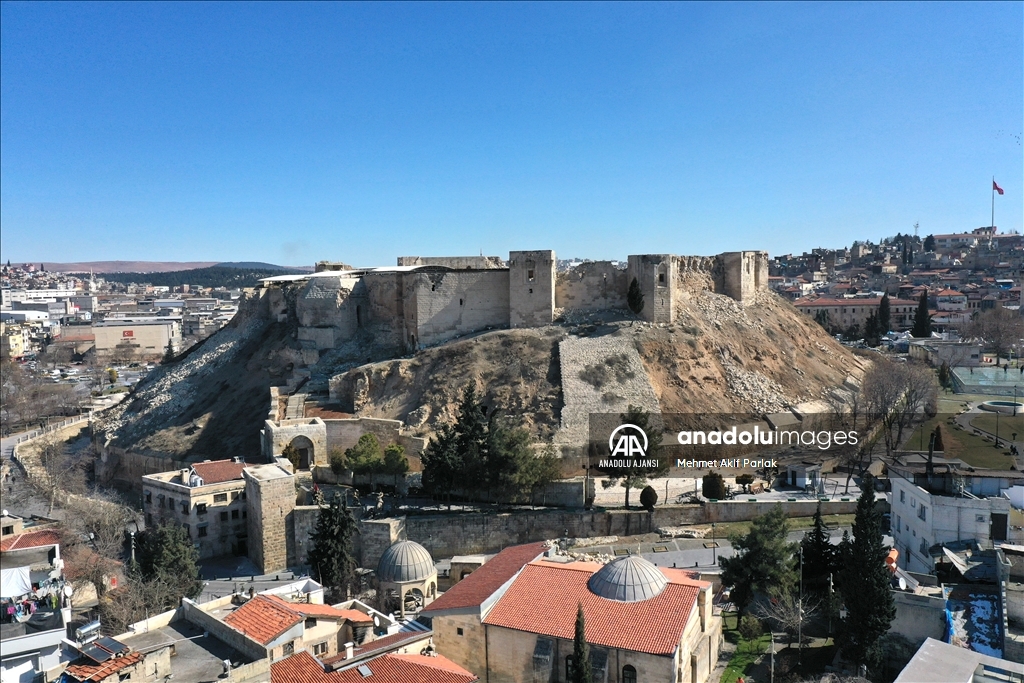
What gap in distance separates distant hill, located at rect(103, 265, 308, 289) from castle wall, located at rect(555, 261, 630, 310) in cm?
12533

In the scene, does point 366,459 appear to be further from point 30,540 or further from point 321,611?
point 30,540

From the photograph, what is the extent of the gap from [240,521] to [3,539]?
11.9 m

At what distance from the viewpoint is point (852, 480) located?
26.7m

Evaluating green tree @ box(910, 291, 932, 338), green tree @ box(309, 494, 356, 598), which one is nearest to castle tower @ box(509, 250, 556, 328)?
green tree @ box(309, 494, 356, 598)

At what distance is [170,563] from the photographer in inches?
799

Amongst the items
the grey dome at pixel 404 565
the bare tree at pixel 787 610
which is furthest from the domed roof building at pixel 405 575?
the bare tree at pixel 787 610

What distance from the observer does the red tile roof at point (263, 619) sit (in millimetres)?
14047

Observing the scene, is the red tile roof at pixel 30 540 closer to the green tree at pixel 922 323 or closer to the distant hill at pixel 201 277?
the green tree at pixel 922 323

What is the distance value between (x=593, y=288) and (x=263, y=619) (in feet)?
74.6

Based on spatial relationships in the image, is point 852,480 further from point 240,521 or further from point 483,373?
point 240,521

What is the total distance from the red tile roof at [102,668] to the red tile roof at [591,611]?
6395 millimetres

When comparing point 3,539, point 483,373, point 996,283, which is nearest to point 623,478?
point 483,373

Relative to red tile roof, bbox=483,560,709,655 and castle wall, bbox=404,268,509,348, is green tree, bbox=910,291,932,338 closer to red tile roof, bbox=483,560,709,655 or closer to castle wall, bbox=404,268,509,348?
castle wall, bbox=404,268,509,348

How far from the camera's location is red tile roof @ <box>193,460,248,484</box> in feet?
79.9
